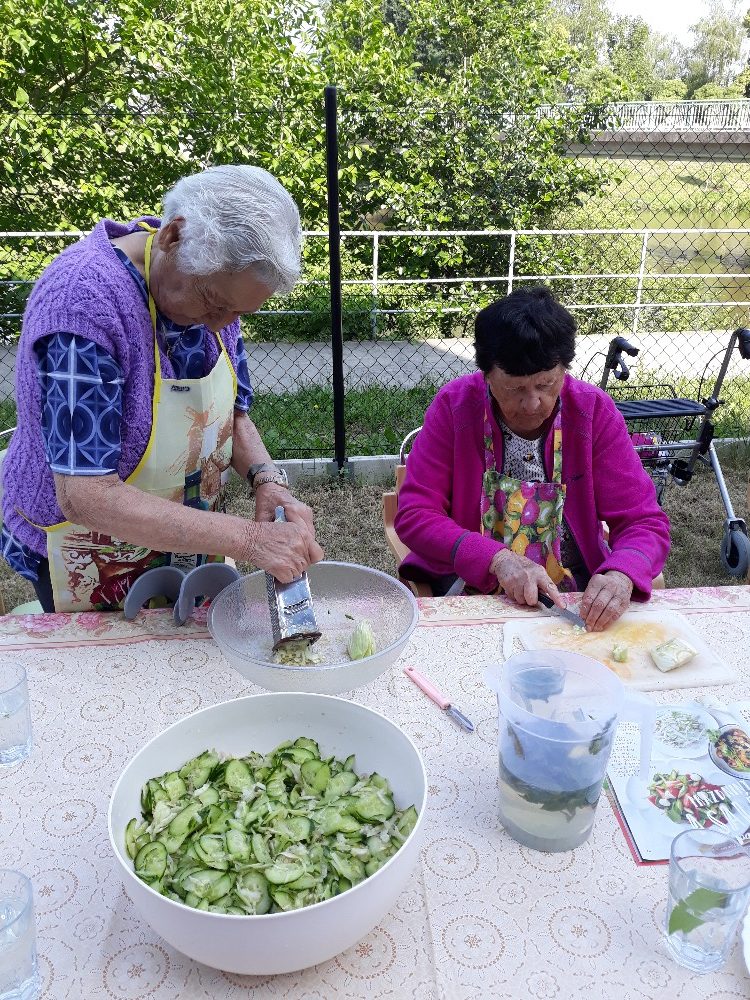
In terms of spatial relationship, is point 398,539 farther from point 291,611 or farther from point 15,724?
point 15,724

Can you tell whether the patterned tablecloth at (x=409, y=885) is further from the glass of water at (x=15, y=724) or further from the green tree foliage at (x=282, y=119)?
the green tree foliage at (x=282, y=119)

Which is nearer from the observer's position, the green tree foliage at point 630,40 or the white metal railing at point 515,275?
the white metal railing at point 515,275

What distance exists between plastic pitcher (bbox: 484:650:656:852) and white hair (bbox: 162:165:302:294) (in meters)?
0.90

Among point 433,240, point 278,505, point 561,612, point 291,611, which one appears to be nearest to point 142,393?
point 278,505

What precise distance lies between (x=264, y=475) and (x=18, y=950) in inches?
49.1

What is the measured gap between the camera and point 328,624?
1.62 meters

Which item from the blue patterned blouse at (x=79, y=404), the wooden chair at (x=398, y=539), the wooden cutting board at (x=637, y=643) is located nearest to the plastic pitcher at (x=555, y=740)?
the wooden cutting board at (x=637, y=643)

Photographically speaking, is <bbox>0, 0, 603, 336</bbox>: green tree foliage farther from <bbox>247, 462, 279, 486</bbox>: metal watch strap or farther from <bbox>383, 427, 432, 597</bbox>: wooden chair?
<bbox>247, 462, 279, 486</bbox>: metal watch strap

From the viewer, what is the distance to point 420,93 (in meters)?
7.41

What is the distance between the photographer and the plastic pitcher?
101cm

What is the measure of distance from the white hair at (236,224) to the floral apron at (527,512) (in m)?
0.81

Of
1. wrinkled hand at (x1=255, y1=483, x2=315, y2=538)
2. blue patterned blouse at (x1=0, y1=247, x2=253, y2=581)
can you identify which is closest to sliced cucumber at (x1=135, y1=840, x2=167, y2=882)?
blue patterned blouse at (x1=0, y1=247, x2=253, y2=581)

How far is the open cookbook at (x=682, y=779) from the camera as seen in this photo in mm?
1128

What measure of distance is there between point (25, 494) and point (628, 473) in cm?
Answer: 154
